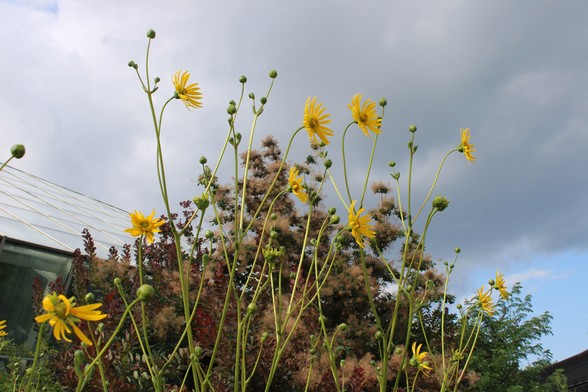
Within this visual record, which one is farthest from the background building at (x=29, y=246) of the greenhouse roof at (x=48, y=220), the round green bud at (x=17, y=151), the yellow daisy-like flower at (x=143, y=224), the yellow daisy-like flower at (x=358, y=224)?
the yellow daisy-like flower at (x=358, y=224)

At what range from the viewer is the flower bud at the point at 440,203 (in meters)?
1.23

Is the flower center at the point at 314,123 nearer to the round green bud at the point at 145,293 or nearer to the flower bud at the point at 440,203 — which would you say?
the flower bud at the point at 440,203

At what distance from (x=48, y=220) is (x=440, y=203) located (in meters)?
6.85

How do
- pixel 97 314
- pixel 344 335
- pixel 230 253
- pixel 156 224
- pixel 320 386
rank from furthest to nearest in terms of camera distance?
pixel 230 253
pixel 344 335
pixel 320 386
pixel 156 224
pixel 97 314

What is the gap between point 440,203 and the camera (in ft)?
4.06

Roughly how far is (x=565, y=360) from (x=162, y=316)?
10.4 meters

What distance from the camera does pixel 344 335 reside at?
15.5ft

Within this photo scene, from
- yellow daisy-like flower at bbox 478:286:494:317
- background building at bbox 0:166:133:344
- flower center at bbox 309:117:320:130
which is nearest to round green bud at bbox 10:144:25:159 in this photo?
flower center at bbox 309:117:320:130

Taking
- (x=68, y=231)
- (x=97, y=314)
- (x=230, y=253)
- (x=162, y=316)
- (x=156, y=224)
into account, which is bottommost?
(x=97, y=314)

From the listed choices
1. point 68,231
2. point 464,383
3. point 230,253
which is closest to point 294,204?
point 230,253

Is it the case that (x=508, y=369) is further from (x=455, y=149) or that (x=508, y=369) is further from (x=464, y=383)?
(x=455, y=149)

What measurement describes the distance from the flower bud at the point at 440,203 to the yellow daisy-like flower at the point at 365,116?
0.97 ft

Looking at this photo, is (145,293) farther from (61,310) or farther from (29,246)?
(29,246)

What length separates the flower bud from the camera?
1.23 metres
